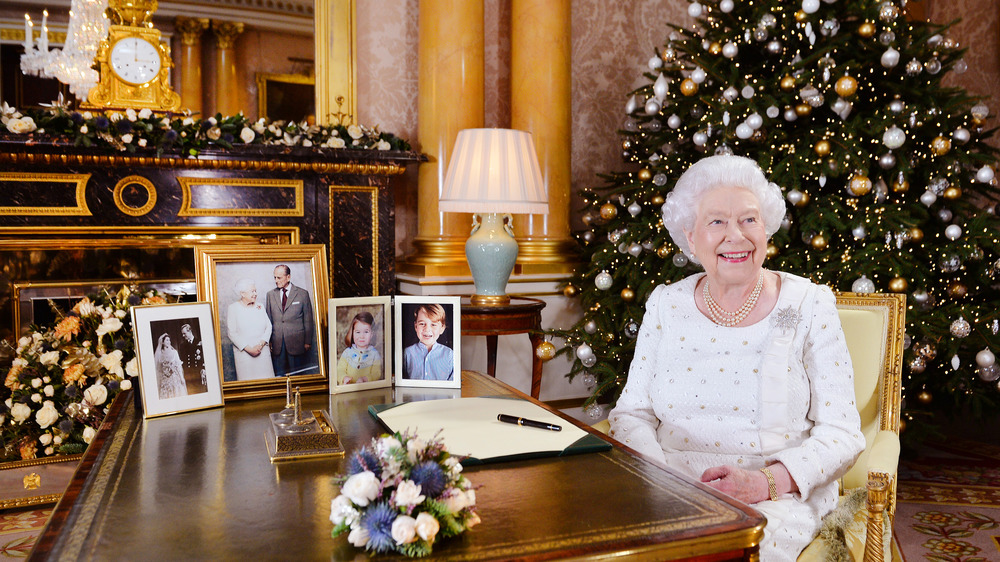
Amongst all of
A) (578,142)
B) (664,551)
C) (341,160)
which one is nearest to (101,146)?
(341,160)

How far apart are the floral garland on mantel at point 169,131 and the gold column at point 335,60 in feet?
0.73

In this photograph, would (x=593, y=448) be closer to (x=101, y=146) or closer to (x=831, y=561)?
(x=831, y=561)

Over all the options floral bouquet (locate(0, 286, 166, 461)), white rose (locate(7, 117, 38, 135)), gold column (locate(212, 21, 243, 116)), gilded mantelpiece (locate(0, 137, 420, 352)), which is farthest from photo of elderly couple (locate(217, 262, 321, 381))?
gold column (locate(212, 21, 243, 116))

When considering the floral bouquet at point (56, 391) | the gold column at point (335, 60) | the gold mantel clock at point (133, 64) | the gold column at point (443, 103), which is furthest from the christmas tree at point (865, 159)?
the gold mantel clock at point (133, 64)

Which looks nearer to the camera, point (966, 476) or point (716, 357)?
point (716, 357)

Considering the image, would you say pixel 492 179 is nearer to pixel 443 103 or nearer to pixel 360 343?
pixel 443 103

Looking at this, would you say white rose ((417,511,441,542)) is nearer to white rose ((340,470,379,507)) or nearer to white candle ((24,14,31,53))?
white rose ((340,470,379,507))

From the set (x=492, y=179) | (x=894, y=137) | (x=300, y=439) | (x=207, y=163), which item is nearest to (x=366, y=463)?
(x=300, y=439)

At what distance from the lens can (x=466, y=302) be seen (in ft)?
11.9

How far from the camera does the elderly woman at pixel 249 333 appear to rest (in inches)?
62.2

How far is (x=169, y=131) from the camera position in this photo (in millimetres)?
3318

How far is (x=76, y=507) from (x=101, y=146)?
2749 mm

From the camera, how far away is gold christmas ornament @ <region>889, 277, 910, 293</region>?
9.78 ft

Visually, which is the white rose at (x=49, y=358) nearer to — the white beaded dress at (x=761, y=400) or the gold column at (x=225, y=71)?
the gold column at (x=225, y=71)
